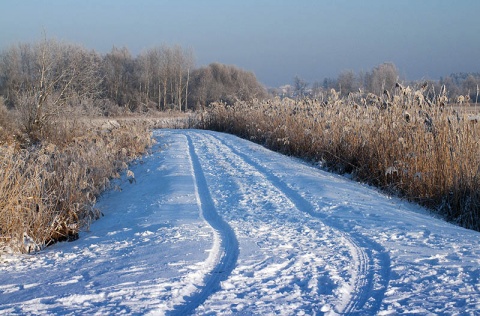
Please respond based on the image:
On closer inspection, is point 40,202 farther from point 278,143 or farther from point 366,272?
point 278,143

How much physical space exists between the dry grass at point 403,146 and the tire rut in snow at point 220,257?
10.8 ft

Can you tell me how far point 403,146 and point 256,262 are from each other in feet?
17.5

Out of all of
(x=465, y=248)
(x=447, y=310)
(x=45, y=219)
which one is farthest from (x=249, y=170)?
(x=447, y=310)

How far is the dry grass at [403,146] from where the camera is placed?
23.9 feet

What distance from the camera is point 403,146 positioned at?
8.79m

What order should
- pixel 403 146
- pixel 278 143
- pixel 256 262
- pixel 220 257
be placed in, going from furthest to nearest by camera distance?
1. pixel 278 143
2. pixel 403 146
3. pixel 220 257
4. pixel 256 262

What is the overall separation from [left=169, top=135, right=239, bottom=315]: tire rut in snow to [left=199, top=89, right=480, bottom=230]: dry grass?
3.28 meters

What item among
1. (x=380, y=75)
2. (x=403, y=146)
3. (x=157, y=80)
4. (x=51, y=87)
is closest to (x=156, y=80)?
(x=157, y=80)

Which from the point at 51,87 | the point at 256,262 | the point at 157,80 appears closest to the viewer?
the point at 256,262

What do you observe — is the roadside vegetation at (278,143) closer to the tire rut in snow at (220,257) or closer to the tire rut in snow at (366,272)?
the tire rut in snow at (220,257)

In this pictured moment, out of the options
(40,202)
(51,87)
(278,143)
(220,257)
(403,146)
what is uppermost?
(51,87)

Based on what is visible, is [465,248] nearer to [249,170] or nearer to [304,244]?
[304,244]

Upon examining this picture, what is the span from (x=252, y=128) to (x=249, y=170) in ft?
35.5

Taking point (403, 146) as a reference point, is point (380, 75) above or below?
above
